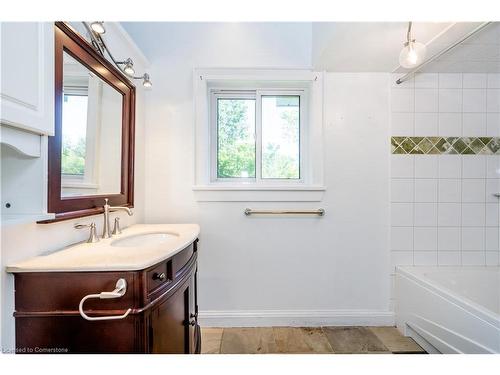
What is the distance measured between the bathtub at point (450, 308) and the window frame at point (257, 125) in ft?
3.41

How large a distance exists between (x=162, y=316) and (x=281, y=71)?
1698 millimetres

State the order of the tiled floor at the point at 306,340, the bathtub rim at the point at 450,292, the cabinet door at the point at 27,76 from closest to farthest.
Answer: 1. the cabinet door at the point at 27,76
2. the bathtub rim at the point at 450,292
3. the tiled floor at the point at 306,340

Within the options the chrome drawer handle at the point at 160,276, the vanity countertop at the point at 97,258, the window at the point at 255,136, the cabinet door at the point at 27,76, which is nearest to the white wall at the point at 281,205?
the window at the point at 255,136

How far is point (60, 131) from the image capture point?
0.97 m

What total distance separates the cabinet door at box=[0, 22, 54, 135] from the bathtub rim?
1.97 meters

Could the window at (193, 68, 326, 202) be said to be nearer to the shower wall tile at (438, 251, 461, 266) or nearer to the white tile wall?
the white tile wall

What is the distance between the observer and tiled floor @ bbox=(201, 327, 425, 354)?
4.98 feet

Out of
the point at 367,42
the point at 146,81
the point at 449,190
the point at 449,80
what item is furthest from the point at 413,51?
the point at 146,81

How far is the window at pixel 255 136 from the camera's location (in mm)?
1886

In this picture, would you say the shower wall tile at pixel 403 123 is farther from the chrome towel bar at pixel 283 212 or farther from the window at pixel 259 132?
the chrome towel bar at pixel 283 212

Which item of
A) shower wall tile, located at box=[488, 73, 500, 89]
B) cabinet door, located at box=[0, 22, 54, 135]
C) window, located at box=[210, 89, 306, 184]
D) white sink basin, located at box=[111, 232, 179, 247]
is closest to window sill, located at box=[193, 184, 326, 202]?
window, located at box=[210, 89, 306, 184]
